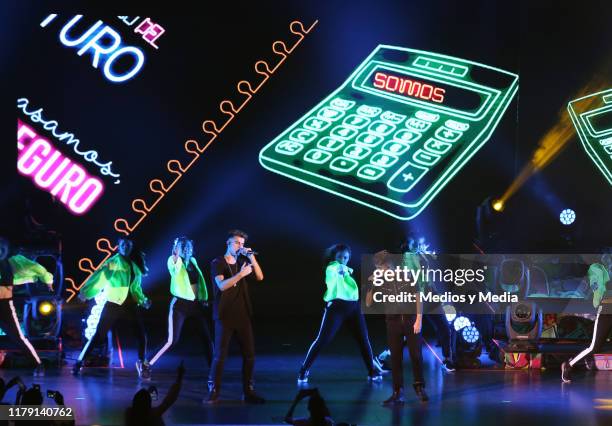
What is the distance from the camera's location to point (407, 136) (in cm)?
1331

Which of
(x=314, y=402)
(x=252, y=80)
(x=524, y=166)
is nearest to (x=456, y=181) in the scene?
(x=524, y=166)

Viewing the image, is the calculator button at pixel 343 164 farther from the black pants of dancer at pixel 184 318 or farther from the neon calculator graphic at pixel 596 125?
the black pants of dancer at pixel 184 318

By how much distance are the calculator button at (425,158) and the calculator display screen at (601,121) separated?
218cm

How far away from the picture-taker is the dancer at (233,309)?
788 cm

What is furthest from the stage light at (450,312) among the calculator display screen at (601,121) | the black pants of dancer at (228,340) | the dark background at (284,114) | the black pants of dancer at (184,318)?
the calculator display screen at (601,121)

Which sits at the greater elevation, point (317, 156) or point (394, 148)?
point (394, 148)

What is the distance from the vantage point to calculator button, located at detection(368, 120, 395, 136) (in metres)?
13.3

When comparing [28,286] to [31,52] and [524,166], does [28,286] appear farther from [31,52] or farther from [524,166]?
[524,166]

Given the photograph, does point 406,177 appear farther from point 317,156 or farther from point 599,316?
point 599,316

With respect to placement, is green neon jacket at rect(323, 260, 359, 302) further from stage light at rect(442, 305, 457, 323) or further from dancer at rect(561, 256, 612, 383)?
dancer at rect(561, 256, 612, 383)

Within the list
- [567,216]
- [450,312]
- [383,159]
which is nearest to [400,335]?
[450,312]

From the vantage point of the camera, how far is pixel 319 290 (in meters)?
14.9

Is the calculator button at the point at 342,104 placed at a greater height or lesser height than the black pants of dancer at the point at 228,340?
greater

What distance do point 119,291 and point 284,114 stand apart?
16.1 ft
